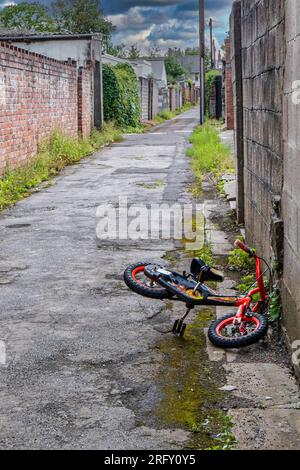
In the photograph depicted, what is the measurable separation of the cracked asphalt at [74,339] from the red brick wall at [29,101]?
3.55 meters

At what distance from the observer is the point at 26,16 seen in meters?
66.8

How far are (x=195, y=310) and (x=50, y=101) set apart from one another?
1238 cm

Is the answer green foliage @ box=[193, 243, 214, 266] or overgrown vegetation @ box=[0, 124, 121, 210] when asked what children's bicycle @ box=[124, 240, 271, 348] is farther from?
overgrown vegetation @ box=[0, 124, 121, 210]

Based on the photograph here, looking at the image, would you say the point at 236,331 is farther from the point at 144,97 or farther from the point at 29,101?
the point at 144,97

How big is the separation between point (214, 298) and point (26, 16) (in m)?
66.6

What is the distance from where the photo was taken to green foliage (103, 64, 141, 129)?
2723 cm

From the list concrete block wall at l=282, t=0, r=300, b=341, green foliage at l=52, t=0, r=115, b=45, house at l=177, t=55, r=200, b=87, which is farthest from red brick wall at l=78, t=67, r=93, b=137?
house at l=177, t=55, r=200, b=87

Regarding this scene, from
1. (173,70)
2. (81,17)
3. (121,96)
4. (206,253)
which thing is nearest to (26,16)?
(81,17)

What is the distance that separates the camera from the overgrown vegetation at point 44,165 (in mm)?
11688

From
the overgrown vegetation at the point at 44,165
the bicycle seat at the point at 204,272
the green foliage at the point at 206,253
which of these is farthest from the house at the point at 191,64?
the bicycle seat at the point at 204,272

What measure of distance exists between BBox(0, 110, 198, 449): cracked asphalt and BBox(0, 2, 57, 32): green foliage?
59.4m

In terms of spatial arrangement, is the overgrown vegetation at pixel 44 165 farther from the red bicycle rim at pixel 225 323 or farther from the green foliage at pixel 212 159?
the red bicycle rim at pixel 225 323

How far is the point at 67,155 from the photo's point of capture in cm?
1678
